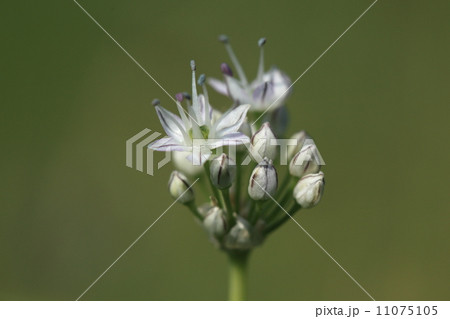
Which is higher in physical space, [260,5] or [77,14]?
[77,14]

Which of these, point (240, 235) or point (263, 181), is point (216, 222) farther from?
point (263, 181)

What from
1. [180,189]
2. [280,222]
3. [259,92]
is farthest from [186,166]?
[280,222]

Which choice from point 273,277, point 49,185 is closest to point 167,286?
point 273,277

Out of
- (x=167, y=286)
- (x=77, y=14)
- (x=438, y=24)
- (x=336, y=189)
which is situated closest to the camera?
(x=167, y=286)

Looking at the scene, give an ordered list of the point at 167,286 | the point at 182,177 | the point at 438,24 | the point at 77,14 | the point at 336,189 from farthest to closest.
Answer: the point at 77,14
the point at 438,24
the point at 336,189
the point at 167,286
the point at 182,177

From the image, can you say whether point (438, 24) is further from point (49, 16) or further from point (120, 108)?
point (49, 16)

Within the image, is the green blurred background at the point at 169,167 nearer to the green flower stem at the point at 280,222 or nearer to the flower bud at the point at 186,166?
the flower bud at the point at 186,166

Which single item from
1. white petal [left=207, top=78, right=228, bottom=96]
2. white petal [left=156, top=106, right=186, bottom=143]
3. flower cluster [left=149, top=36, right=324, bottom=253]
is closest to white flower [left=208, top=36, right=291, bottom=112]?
white petal [left=207, top=78, right=228, bottom=96]
